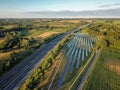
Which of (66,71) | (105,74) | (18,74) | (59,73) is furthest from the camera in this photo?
(66,71)

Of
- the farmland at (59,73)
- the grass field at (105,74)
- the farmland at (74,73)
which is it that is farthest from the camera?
the grass field at (105,74)

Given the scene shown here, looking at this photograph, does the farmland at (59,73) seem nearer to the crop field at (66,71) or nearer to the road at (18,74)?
the crop field at (66,71)

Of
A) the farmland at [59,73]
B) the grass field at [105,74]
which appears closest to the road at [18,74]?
the farmland at [59,73]

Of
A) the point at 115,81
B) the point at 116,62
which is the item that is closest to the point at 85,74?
the point at 115,81

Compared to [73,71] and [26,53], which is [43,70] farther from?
[26,53]

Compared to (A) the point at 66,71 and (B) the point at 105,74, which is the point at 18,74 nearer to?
(A) the point at 66,71

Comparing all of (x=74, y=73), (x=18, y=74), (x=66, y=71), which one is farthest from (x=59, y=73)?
(x=18, y=74)

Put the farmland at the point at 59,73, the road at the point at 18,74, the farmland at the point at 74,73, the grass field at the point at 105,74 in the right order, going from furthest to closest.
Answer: the road at the point at 18,74, the grass field at the point at 105,74, the farmland at the point at 74,73, the farmland at the point at 59,73

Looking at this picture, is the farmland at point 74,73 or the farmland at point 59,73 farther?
the farmland at point 74,73
